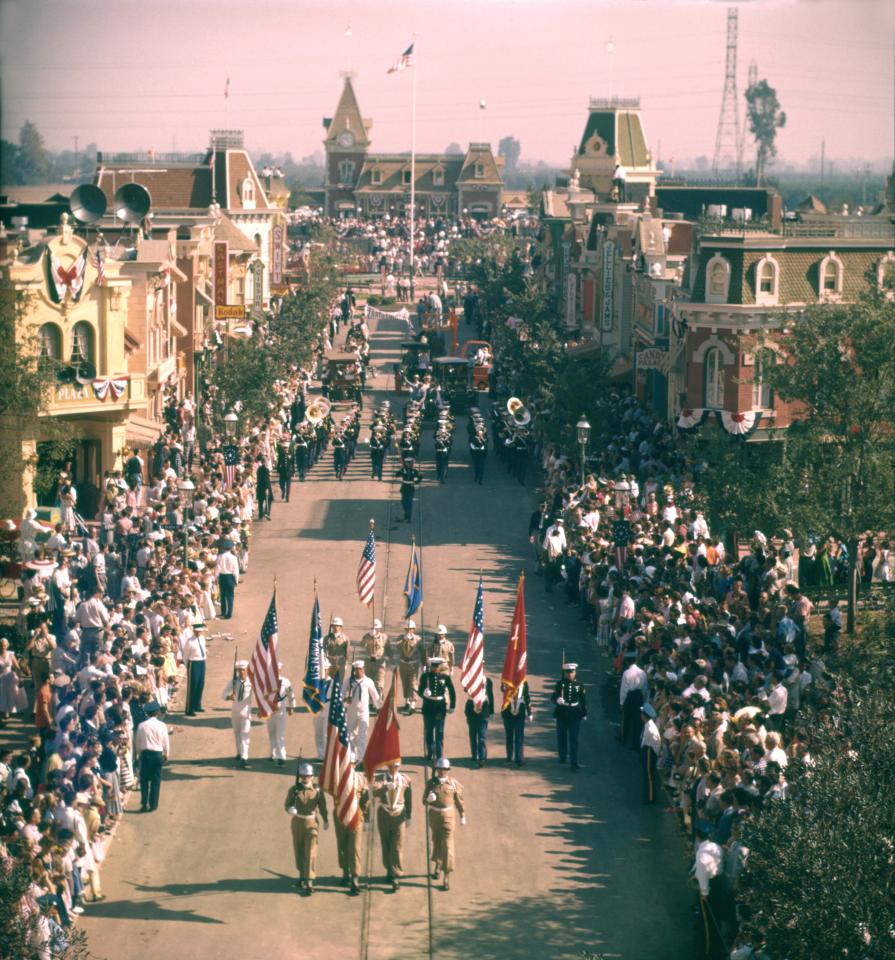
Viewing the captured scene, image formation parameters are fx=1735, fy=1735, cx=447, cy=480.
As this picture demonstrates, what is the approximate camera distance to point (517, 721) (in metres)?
27.1

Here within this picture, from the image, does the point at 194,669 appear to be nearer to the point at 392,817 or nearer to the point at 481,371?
the point at 392,817

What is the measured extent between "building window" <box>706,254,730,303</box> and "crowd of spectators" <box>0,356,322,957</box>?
12.6 metres

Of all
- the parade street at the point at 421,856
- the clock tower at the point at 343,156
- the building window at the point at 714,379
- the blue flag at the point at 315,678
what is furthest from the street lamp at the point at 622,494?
the clock tower at the point at 343,156

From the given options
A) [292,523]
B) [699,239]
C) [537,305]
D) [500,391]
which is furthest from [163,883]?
[537,305]

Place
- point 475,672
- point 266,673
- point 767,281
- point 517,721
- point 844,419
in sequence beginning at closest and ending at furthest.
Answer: point 266,673 → point 517,721 → point 475,672 → point 844,419 → point 767,281

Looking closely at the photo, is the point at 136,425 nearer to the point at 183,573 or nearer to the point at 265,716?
the point at 183,573

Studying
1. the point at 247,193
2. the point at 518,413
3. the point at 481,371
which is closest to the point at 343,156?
the point at 247,193

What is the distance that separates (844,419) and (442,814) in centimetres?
1460

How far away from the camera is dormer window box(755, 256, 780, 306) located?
152 ft

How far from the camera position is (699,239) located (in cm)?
4822

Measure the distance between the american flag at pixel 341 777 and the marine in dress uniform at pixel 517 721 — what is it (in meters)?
4.84

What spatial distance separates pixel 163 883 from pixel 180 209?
6340 centimetres

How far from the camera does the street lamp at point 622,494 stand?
39094mm

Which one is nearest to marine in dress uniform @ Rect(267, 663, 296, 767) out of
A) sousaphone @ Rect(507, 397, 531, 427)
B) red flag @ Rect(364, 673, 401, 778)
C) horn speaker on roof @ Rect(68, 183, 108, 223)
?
red flag @ Rect(364, 673, 401, 778)
